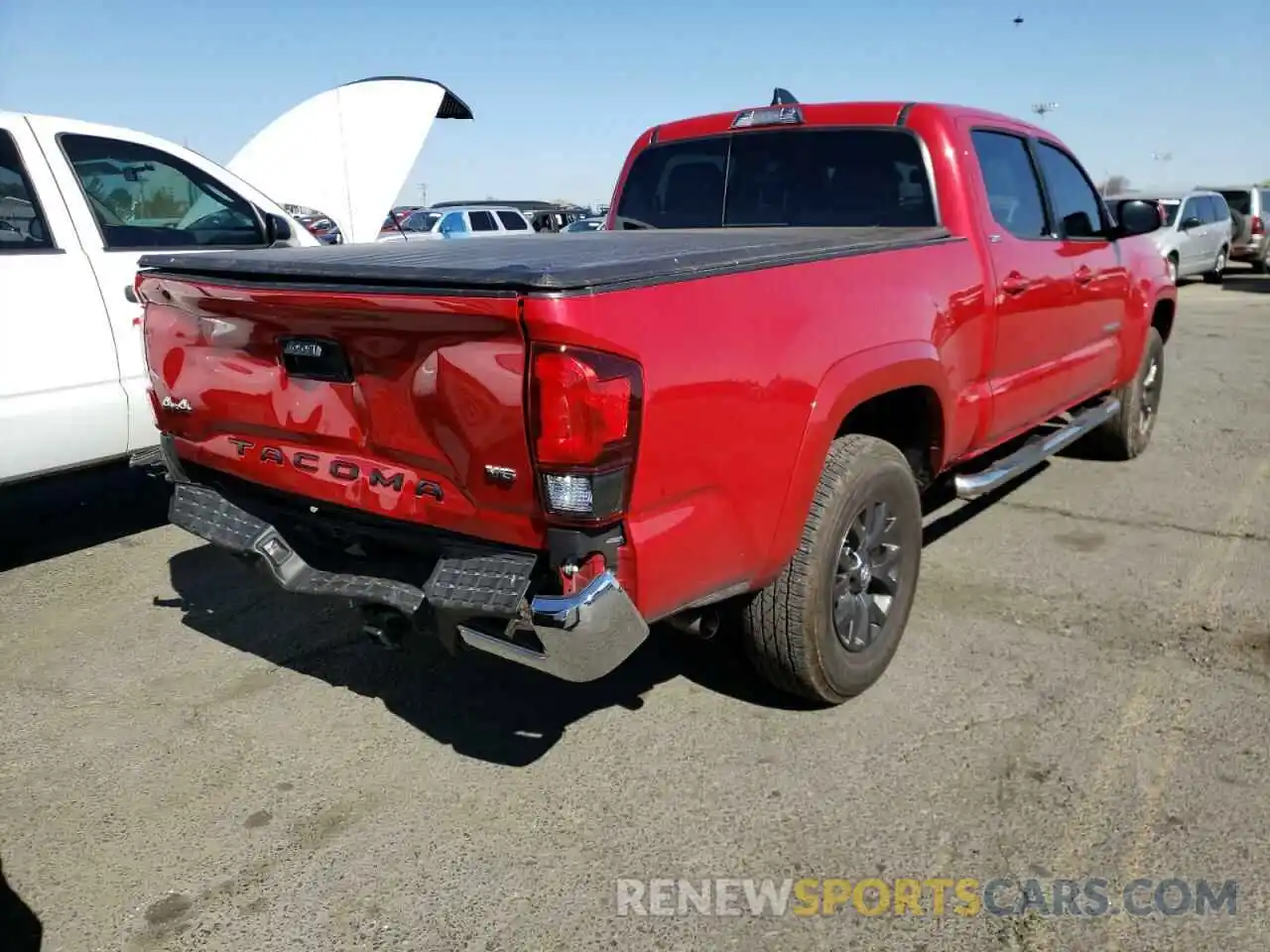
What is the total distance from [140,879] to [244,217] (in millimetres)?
3828

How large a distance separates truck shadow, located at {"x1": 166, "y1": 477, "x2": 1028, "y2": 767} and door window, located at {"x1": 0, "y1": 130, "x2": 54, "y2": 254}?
1.70m

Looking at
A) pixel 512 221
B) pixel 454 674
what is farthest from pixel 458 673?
pixel 512 221

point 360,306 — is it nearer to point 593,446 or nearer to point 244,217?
point 593,446

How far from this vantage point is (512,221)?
81.9ft

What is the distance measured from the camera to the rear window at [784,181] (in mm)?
4164

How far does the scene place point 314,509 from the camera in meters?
3.01

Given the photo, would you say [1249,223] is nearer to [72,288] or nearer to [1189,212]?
[1189,212]

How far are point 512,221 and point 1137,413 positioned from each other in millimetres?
20429

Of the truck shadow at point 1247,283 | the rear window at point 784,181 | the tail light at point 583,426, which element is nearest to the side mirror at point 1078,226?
the rear window at point 784,181

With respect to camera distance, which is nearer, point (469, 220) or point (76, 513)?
point (76, 513)

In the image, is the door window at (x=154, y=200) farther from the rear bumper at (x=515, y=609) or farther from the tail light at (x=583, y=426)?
the tail light at (x=583, y=426)

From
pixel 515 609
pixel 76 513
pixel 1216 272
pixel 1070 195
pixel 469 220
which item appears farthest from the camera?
pixel 469 220

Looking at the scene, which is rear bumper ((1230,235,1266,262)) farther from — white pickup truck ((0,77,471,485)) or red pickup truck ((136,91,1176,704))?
white pickup truck ((0,77,471,485))

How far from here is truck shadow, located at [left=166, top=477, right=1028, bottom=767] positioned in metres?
3.32
